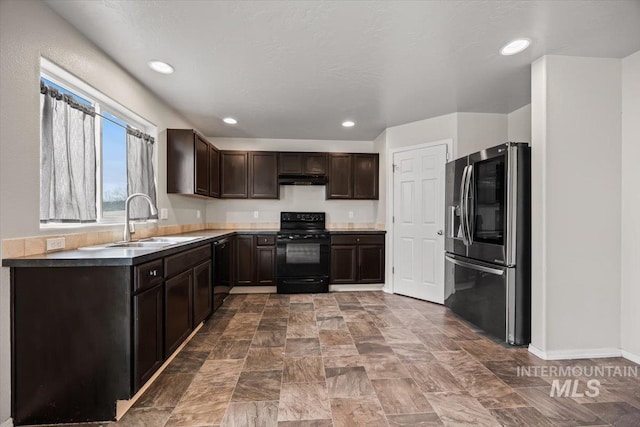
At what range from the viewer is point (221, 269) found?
3.58m

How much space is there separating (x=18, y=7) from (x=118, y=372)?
2.11m

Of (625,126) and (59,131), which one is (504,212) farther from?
(59,131)

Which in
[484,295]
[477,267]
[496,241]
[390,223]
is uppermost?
[390,223]

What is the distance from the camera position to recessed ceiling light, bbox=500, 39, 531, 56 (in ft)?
7.09

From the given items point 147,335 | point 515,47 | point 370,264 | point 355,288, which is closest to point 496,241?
point 515,47

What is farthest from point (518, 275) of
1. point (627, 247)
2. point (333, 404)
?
point (333, 404)

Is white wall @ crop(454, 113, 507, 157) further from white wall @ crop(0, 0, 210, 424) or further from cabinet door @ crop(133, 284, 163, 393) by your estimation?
white wall @ crop(0, 0, 210, 424)

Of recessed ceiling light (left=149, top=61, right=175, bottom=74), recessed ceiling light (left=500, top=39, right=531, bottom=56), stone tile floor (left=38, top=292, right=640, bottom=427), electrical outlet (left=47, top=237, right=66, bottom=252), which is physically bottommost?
stone tile floor (left=38, top=292, right=640, bottom=427)

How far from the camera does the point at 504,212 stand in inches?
101

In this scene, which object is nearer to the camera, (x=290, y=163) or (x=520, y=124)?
(x=520, y=124)

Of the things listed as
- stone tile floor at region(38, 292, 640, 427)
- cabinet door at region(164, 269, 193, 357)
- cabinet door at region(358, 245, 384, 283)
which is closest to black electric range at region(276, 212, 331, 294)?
cabinet door at region(358, 245, 384, 283)

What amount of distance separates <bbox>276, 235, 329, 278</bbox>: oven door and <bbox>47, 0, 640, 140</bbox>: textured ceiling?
6.37 ft

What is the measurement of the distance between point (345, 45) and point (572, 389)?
2905 mm
